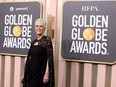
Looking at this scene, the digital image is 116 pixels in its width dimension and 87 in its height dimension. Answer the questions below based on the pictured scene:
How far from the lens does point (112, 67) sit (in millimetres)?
2662

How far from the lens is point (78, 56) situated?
281 centimetres

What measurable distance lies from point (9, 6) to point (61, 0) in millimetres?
719

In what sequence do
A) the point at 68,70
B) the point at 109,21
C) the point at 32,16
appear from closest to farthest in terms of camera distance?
the point at 109,21 < the point at 68,70 < the point at 32,16

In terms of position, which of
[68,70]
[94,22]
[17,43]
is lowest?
[68,70]

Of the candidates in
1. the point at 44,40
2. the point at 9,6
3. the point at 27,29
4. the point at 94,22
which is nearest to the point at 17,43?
the point at 27,29

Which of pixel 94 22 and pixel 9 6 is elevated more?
pixel 9 6

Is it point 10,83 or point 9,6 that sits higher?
point 9,6

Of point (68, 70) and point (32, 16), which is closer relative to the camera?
point (68, 70)

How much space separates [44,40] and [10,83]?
98 cm

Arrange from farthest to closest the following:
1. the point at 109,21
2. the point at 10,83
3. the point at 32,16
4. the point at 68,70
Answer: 1. the point at 10,83
2. the point at 32,16
3. the point at 68,70
4. the point at 109,21

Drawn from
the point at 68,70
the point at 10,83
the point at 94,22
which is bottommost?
the point at 10,83

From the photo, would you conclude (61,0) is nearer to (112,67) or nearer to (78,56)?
(78,56)

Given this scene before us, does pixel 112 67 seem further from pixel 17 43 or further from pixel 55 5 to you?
pixel 17 43

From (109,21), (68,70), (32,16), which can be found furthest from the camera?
(32,16)
